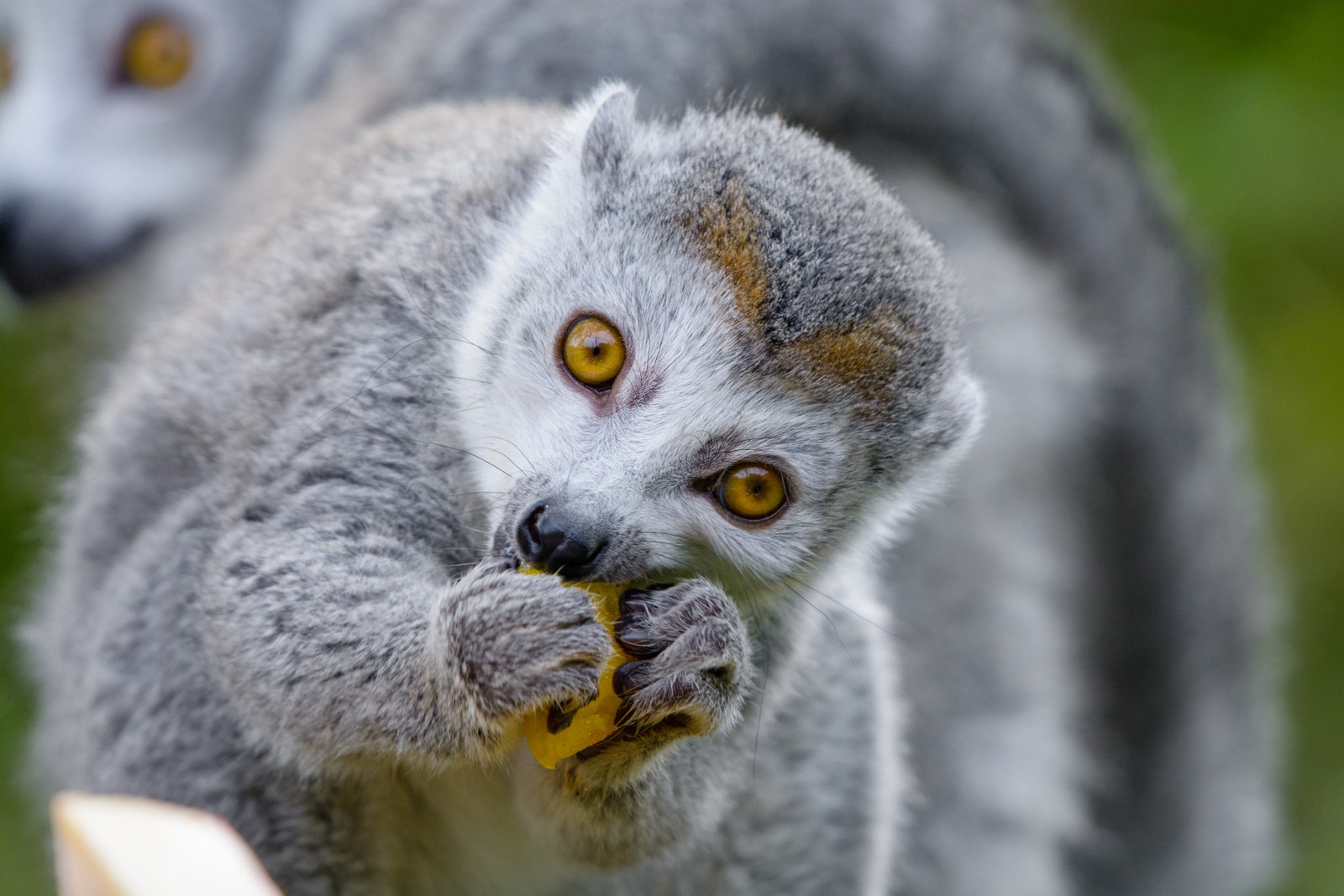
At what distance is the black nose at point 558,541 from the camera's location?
2.47m

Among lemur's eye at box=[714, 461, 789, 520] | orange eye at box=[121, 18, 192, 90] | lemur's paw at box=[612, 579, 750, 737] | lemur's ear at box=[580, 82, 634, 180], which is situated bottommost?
lemur's paw at box=[612, 579, 750, 737]

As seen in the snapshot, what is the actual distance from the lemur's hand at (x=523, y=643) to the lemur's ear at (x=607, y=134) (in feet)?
3.00

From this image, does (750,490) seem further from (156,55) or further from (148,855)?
(156,55)

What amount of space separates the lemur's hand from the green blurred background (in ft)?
12.4

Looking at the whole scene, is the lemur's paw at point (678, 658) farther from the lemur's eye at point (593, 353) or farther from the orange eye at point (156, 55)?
the orange eye at point (156, 55)

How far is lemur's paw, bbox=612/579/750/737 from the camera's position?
99.3 inches

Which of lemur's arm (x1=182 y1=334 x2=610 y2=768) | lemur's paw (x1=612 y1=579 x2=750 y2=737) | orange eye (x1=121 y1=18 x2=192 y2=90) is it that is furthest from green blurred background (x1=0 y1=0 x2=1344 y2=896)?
lemur's paw (x1=612 y1=579 x2=750 y2=737)

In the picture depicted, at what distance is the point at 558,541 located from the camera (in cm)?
247

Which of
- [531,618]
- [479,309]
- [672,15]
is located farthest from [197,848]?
[672,15]

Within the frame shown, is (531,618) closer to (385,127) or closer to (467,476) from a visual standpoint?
(467,476)

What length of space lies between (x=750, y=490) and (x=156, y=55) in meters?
3.57

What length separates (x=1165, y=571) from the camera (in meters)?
4.67

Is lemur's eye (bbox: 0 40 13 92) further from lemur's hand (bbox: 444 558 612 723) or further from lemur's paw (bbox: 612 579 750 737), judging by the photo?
lemur's paw (bbox: 612 579 750 737)

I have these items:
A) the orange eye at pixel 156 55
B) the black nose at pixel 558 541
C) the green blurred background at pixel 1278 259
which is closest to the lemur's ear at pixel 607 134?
the black nose at pixel 558 541
